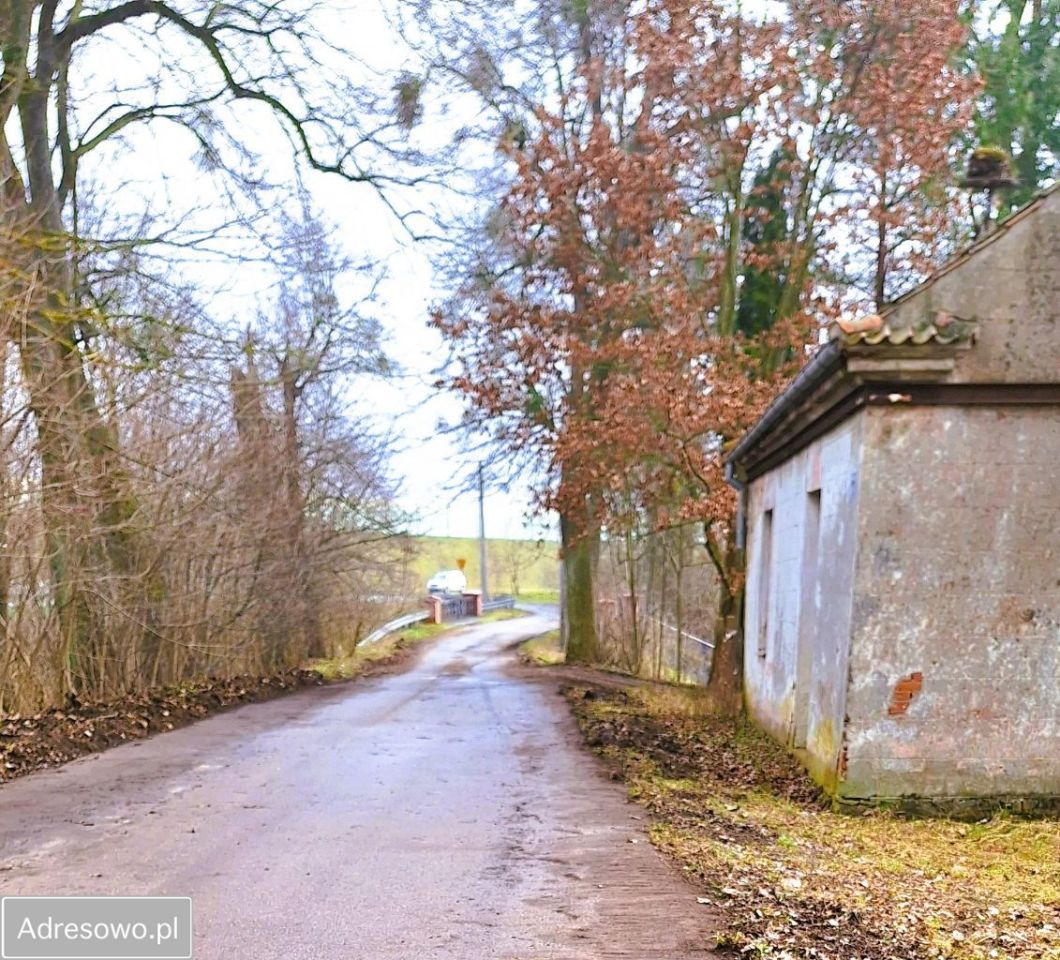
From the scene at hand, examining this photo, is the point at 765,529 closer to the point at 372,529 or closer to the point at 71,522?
the point at 71,522

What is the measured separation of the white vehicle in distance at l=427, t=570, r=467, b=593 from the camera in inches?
2320

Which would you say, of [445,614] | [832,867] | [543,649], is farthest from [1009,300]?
[445,614]

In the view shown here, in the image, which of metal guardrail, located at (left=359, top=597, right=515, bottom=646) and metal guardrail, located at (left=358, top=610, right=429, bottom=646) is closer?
metal guardrail, located at (left=358, top=610, right=429, bottom=646)

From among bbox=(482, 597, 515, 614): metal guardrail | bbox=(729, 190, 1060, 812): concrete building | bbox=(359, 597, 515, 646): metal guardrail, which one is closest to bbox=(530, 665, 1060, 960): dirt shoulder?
bbox=(729, 190, 1060, 812): concrete building

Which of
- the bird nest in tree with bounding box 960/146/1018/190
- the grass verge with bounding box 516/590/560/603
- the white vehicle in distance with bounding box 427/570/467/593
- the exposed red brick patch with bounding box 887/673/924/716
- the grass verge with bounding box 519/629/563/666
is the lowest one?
the grass verge with bounding box 516/590/560/603

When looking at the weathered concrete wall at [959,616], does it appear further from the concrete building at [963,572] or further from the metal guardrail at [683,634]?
the metal guardrail at [683,634]

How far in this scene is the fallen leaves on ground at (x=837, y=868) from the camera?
493cm

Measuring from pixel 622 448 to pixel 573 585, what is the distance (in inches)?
439

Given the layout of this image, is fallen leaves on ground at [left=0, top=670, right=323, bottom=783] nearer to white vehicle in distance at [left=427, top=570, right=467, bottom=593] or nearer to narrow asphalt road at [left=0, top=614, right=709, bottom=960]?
narrow asphalt road at [left=0, top=614, right=709, bottom=960]

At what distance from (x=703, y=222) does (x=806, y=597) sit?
27.0 ft

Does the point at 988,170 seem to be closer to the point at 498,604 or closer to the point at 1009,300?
the point at 1009,300

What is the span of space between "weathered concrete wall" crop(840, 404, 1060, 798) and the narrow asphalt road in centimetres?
214

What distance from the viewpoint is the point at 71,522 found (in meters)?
11.4

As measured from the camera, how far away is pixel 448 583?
2422 inches
